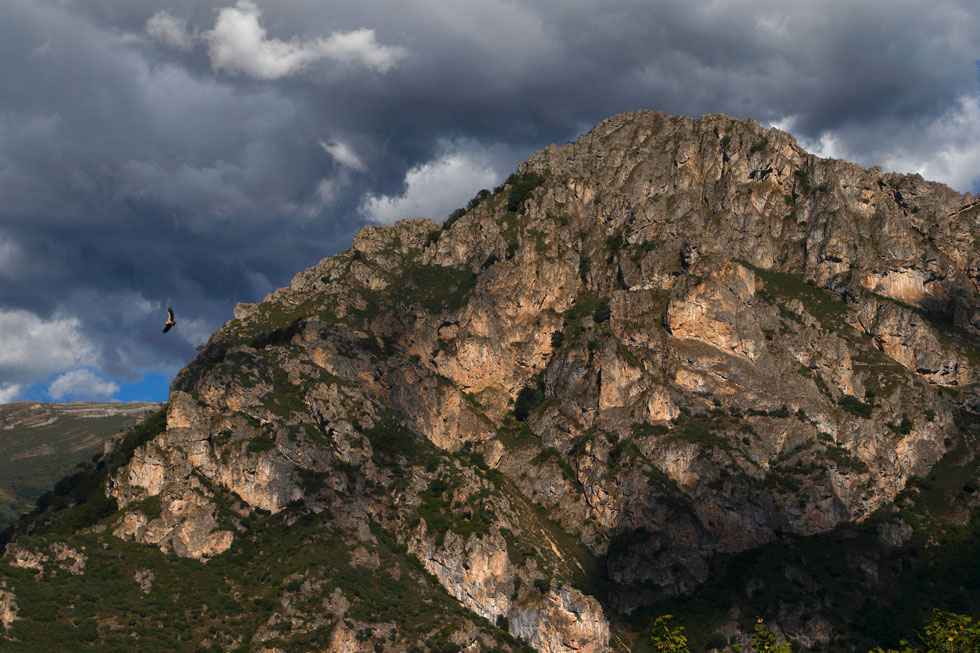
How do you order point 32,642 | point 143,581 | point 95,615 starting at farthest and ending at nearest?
point 143,581 < point 95,615 < point 32,642

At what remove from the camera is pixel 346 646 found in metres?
185

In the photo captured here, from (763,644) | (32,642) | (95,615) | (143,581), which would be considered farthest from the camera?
(143,581)

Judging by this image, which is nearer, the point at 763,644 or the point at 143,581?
the point at 763,644

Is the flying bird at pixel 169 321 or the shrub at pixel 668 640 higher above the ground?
the flying bird at pixel 169 321

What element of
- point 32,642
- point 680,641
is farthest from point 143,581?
point 680,641

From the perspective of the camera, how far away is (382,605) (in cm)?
19925

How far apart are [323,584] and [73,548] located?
5575cm

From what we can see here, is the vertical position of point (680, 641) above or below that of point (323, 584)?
below

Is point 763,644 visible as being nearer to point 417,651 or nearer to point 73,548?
point 417,651

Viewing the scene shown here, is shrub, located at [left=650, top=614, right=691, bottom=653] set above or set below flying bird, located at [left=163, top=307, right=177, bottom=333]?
below

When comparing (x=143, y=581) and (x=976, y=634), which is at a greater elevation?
(x=143, y=581)

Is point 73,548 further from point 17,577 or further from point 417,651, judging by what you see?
point 417,651

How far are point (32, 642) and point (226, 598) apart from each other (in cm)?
4002

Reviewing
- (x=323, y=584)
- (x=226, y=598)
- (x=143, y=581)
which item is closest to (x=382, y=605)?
(x=323, y=584)
